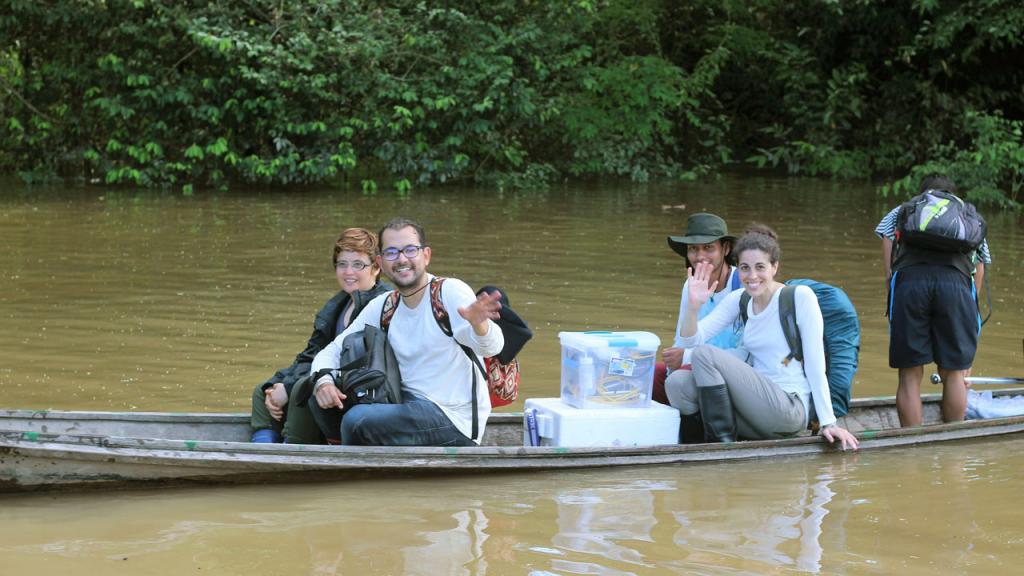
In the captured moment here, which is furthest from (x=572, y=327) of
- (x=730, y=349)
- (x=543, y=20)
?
(x=543, y=20)

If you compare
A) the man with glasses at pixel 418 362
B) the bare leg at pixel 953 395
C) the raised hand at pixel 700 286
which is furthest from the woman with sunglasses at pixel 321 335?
the bare leg at pixel 953 395

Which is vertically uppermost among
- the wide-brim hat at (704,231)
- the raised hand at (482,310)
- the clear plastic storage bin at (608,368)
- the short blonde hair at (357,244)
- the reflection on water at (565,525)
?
the wide-brim hat at (704,231)

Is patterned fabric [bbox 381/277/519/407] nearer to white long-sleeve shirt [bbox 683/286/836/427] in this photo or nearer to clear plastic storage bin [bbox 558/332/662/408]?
clear plastic storage bin [bbox 558/332/662/408]

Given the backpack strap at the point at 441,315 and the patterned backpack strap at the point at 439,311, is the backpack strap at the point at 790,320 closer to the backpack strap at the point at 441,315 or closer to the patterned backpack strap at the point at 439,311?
the backpack strap at the point at 441,315

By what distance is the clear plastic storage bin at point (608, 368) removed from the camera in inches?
251

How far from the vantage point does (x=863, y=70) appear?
23828mm

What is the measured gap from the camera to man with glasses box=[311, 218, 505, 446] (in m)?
5.76

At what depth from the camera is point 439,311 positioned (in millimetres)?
5785

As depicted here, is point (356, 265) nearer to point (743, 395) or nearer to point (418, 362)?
point (418, 362)

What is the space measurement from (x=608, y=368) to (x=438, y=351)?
929mm

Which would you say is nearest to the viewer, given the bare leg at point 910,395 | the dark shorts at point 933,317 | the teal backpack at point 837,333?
the teal backpack at point 837,333

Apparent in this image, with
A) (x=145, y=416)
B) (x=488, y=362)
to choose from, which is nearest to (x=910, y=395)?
(x=488, y=362)

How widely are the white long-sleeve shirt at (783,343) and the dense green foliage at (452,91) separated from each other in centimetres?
1283

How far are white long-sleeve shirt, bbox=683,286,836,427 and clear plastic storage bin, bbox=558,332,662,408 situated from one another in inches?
14.3
